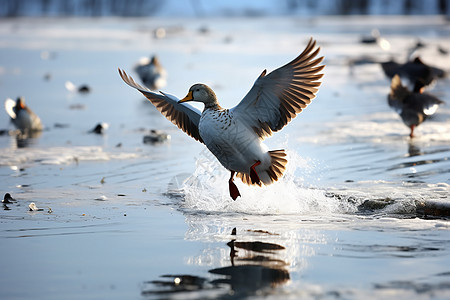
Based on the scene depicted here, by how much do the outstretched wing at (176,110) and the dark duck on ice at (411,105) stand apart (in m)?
3.93

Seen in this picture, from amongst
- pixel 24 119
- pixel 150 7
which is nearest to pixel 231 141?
pixel 24 119

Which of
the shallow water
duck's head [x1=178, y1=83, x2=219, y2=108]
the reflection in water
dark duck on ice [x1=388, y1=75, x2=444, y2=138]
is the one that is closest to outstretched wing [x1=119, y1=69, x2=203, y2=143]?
the shallow water

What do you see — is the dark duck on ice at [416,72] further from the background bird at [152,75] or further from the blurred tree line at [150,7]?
the blurred tree line at [150,7]

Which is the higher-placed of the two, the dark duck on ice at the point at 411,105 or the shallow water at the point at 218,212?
the dark duck on ice at the point at 411,105

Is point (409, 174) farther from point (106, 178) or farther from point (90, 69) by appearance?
point (90, 69)

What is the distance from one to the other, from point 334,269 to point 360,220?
4.69ft

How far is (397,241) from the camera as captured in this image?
5.23m

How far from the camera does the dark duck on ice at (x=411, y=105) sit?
1034 cm

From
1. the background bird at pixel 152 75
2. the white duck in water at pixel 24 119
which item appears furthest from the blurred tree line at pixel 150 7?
the white duck in water at pixel 24 119

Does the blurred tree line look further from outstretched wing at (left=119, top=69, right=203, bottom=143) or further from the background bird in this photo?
outstretched wing at (left=119, top=69, right=203, bottom=143)

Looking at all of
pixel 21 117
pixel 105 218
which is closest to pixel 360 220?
pixel 105 218

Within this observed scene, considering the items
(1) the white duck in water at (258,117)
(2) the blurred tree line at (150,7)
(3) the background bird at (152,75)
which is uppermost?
(2) the blurred tree line at (150,7)

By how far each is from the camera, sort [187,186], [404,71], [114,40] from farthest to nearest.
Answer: [114,40] → [404,71] → [187,186]

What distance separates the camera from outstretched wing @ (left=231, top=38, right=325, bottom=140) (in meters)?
6.28
